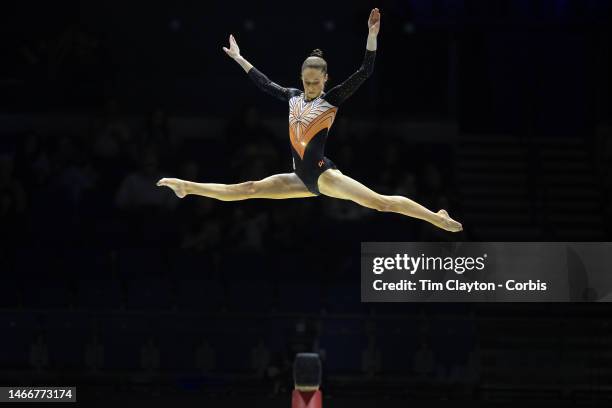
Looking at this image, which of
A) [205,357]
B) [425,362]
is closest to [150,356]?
[205,357]

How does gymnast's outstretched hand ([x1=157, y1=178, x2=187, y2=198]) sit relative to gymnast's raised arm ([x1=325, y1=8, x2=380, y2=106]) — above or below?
below

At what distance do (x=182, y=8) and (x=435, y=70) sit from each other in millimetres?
3491

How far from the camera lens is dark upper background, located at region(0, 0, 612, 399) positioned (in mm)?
9891

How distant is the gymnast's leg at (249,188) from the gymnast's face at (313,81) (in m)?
0.58

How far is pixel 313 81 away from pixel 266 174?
14.2 feet

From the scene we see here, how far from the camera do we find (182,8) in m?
13.5

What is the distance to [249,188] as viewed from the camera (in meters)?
7.12

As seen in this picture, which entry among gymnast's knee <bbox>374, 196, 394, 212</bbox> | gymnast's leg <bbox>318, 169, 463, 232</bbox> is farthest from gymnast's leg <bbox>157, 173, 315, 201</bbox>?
gymnast's knee <bbox>374, 196, 394, 212</bbox>

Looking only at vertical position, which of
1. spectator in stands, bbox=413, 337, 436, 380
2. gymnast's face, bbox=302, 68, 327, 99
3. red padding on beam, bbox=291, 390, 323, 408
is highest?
gymnast's face, bbox=302, 68, 327, 99

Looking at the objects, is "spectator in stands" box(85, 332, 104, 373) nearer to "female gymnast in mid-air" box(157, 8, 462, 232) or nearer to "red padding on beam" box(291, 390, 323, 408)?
"female gymnast in mid-air" box(157, 8, 462, 232)

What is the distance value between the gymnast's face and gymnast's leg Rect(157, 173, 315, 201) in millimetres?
575

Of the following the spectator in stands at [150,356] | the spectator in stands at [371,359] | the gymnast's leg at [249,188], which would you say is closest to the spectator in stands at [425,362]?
the spectator in stands at [371,359]

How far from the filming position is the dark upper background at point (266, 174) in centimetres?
989

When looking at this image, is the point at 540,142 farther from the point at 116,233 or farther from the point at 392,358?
the point at 116,233
